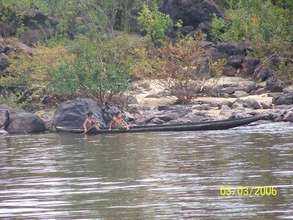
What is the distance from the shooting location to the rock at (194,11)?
147 feet

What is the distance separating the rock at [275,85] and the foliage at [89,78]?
6426 mm

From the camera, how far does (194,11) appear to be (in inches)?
1764

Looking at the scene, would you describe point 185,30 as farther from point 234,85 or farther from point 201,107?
point 201,107

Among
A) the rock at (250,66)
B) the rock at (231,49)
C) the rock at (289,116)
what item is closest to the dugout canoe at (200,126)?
the rock at (289,116)

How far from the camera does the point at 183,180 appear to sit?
13.7 m

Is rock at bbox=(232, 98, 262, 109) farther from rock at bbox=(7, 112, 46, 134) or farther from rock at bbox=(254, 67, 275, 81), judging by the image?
rock at bbox=(7, 112, 46, 134)

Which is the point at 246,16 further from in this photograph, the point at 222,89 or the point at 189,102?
the point at 189,102

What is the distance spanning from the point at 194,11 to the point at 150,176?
31.1 metres

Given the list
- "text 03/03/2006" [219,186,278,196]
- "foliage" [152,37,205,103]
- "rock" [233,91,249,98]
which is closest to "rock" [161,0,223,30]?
"foliage" [152,37,205,103]

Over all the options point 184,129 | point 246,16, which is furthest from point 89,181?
point 246,16

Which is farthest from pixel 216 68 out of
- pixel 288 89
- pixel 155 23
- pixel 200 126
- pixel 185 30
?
pixel 200 126

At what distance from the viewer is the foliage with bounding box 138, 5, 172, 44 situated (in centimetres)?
4200

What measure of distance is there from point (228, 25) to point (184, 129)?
58.0 ft
